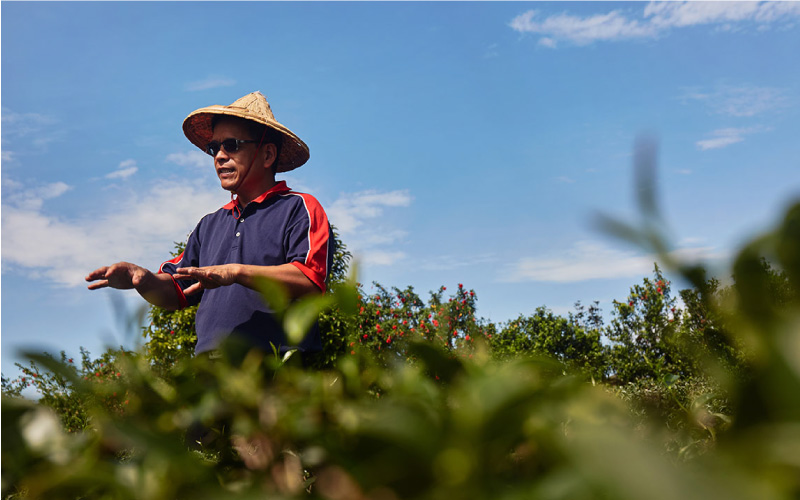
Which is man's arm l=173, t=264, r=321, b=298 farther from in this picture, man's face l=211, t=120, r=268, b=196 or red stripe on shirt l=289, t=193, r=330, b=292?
man's face l=211, t=120, r=268, b=196

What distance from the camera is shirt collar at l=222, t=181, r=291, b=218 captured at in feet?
11.1

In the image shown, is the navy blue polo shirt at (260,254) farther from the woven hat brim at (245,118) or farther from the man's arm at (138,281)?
the woven hat brim at (245,118)

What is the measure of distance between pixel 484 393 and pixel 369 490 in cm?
11

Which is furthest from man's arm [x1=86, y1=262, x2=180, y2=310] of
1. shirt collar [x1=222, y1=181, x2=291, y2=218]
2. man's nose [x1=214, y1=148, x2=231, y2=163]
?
man's nose [x1=214, y1=148, x2=231, y2=163]

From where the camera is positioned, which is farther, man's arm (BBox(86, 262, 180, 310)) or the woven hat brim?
the woven hat brim

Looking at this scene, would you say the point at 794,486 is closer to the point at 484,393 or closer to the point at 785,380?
the point at 785,380

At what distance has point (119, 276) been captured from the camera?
2.79 metres

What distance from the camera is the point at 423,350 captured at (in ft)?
1.73

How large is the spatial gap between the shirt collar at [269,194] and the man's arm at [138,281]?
62 cm

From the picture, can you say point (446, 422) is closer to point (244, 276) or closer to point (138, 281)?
point (244, 276)

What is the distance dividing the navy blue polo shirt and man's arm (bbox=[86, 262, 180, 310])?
4.0 inches

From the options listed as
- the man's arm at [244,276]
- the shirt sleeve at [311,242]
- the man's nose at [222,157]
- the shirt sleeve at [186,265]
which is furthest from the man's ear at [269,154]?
the man's arm at [244,276]

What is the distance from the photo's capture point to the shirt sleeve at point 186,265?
3280 millimetres

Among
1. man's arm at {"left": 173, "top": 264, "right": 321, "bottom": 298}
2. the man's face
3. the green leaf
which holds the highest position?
the man's face
